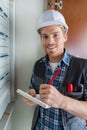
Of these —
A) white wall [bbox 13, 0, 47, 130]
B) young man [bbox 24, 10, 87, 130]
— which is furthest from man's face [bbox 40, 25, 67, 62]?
white wall [bbox 13, 0, 47, 130]

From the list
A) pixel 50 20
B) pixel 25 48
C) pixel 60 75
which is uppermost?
pixel 50 20

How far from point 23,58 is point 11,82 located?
0.69 feet

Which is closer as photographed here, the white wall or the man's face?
the man's face

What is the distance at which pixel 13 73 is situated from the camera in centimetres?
139

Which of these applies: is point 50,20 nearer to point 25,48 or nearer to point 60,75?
point 60,75

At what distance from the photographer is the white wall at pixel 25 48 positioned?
54.0 inches

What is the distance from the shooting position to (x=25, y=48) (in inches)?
55.5

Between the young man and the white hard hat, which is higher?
the white hard hat

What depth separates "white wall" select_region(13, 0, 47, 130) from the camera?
4.50 feet

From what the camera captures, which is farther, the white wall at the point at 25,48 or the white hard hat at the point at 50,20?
the white wall at the point at 25,48

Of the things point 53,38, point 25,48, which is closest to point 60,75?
point 53,38

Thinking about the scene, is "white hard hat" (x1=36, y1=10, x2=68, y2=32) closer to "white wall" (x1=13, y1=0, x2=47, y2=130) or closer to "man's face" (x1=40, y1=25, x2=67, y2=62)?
"man's face" (x1=40, y1=25, x2=67, y2=62)

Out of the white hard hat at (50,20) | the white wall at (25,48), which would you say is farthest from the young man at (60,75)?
the white wall at (25,48)

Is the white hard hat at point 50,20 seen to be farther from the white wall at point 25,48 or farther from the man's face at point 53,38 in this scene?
the white wall at point 25,48
